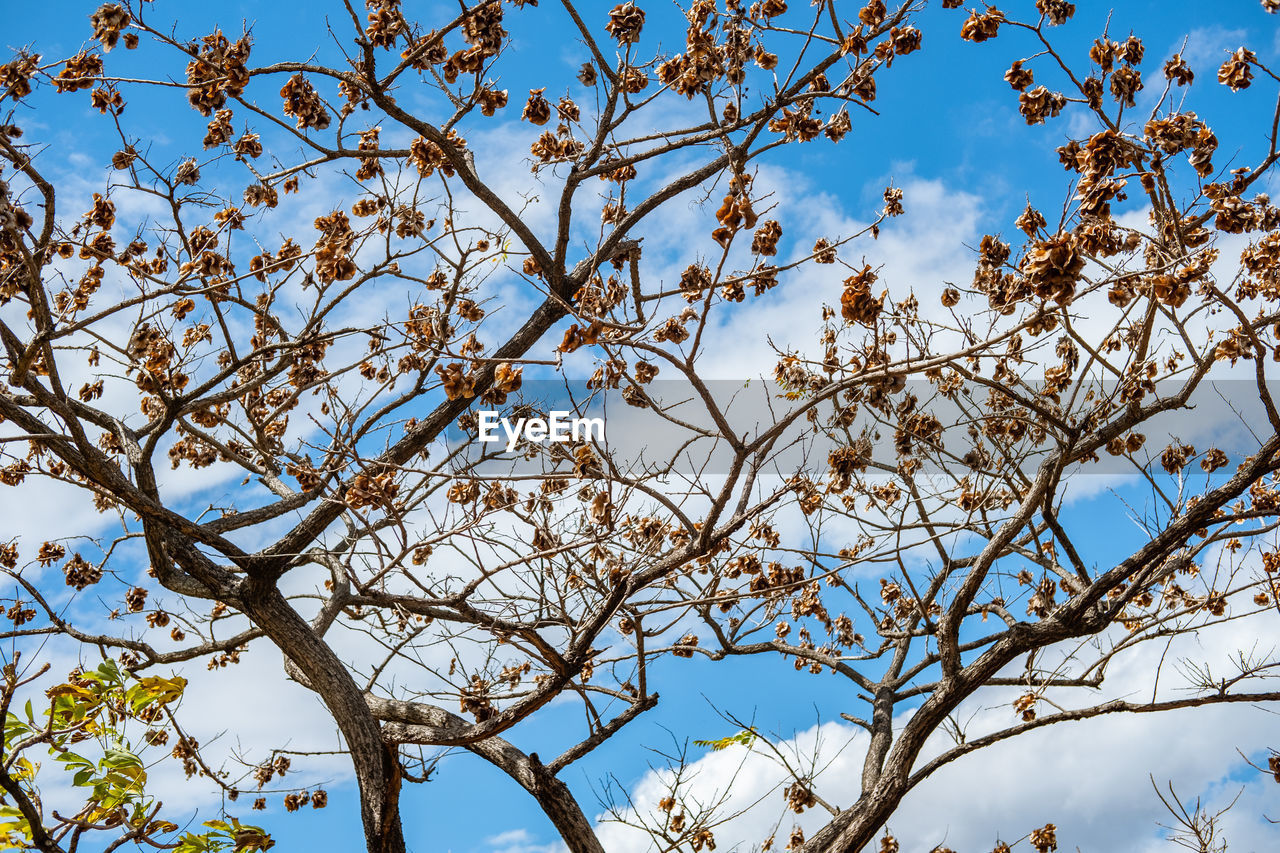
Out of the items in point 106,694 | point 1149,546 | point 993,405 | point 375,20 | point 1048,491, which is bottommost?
point 106,694

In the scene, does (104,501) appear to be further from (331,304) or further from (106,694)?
(106,694)

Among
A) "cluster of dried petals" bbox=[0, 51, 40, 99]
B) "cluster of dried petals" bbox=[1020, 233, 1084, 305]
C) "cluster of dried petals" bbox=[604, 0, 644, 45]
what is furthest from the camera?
"cluster of dried petals" bbox=[604, 0, 644, 45]

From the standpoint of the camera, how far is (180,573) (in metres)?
6.70

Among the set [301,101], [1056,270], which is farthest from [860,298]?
[301,101]

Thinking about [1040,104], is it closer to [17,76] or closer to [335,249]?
[335,249]

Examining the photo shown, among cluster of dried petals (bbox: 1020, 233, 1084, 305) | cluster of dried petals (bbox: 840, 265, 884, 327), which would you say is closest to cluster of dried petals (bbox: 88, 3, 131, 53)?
cluster of dried petals (bbox: 840, 265, 884, 327)

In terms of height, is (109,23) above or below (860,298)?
above

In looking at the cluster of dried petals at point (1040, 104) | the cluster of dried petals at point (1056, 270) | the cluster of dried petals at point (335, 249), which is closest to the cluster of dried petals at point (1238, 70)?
the cluster of dried petals at point (1040, 104)

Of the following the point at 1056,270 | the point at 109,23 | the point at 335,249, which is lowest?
the point at 1056,270

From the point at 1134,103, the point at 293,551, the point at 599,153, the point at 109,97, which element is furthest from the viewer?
the point at 599,153

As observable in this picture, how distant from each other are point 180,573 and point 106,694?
3336mm

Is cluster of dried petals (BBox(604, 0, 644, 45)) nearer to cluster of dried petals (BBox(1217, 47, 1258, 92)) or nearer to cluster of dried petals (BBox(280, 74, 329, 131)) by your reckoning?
cluster of dried petals (BBox(280, 74, 329, 131))

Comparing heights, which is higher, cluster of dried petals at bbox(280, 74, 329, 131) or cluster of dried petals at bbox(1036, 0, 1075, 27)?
cluster of dried petals at bbox(280, 74, 329, 131)

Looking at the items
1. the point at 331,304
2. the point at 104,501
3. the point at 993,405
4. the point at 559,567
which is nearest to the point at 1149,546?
the point at 993,405
